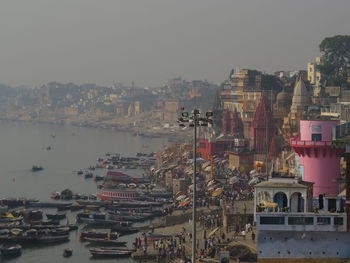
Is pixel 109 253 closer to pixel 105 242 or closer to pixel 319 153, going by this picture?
pixel 105 242

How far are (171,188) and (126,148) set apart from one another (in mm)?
51073

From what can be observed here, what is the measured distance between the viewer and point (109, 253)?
3109 centimetres

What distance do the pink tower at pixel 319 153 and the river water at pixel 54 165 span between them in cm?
1749

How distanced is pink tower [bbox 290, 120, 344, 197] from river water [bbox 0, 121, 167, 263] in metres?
17.5

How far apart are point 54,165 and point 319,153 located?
64882 millimetres

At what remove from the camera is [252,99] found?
67.4 m

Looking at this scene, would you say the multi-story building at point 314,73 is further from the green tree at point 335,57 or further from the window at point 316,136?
the window at point 316,136

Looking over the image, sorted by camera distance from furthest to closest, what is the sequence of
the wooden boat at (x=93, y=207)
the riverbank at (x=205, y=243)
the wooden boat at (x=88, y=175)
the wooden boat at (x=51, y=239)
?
the wooden boat at (x=88, y=175)
the wooden boat at (x=93, y=207)
the wooden boat at (x=51, y=239)
the riverbank at (x=205, y=243)

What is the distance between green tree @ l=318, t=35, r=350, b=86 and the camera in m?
60.3

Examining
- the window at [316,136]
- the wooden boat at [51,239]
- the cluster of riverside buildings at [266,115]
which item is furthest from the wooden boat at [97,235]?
the window at [316,136]

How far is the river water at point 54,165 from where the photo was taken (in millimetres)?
33062

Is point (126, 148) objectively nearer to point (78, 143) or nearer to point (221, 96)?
point (78, 143)

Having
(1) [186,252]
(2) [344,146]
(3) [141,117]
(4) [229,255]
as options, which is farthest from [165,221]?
(3) [141,117]

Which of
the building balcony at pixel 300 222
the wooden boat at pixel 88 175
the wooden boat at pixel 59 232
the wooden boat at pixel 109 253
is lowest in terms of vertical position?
the wooden boat at pixel 109 253
